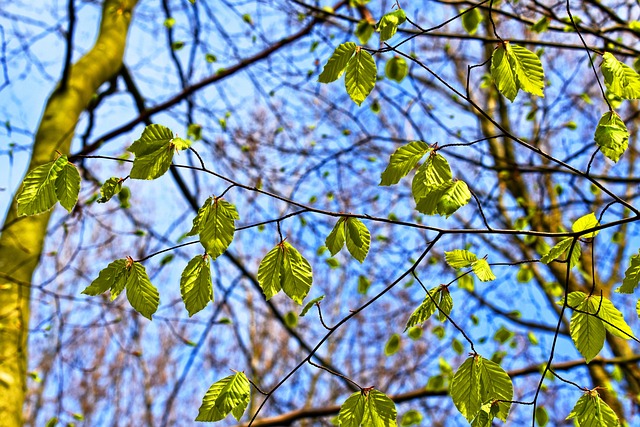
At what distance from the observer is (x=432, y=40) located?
15.4 feet

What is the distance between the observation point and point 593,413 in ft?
3.20

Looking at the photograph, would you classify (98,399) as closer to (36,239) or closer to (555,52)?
(36,239)

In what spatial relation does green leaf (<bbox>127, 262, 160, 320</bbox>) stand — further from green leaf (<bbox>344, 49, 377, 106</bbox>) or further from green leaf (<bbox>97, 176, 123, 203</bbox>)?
green leaf (<bbox>344, 49, 377, 106</bbox>)

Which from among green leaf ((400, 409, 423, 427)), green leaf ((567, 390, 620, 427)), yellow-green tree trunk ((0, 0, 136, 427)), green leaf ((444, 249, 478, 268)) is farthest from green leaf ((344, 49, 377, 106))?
green leaf ((400, 409, 423, 427))

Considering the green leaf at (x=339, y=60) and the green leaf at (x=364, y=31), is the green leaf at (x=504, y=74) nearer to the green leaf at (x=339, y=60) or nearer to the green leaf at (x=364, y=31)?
the green leaf at (x=339, y=60)

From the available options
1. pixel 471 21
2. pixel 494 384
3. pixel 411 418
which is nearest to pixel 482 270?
pixel 494 384

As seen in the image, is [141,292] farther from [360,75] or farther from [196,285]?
[360,75]

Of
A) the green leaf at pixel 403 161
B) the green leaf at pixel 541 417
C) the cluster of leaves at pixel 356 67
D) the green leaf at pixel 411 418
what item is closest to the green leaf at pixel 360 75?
the cluster of leaves at pixel 356 67

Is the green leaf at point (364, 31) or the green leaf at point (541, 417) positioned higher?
the green leaf at point (364, 31)

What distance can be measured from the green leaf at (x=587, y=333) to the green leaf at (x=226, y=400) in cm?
59

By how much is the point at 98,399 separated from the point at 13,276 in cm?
689

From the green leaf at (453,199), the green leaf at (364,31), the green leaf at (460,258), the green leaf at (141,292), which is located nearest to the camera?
the green leaf at (453,199)

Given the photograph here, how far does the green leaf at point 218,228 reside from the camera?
937 mm

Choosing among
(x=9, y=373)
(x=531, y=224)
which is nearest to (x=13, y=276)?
(x=9, y=373)
